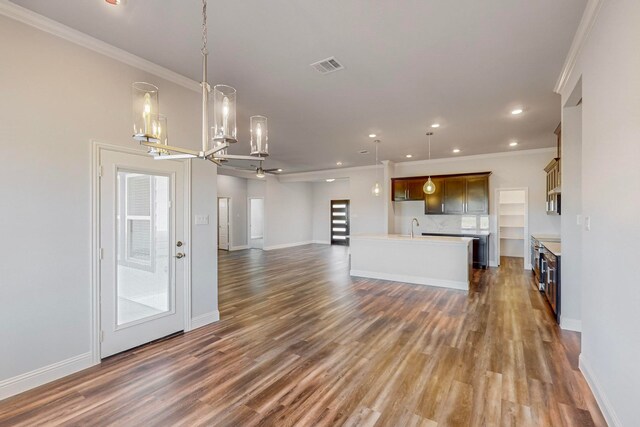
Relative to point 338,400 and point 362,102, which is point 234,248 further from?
point 338,400

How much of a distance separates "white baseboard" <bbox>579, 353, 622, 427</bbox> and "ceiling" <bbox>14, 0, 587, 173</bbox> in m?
2.86

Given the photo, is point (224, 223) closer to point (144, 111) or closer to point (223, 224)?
point (223, 224)

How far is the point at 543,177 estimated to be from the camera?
7.12 metres

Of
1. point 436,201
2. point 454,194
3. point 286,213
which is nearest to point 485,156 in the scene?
point 454,194

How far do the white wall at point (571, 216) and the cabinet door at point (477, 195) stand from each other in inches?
159

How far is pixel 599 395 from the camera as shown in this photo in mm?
2119

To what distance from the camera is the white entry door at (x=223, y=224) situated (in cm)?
1059

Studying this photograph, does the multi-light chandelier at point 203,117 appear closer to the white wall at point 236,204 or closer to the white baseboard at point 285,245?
the white wall at point 236,204

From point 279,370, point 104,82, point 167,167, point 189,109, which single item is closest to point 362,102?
point 189,109

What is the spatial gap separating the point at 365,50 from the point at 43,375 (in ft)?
13.2

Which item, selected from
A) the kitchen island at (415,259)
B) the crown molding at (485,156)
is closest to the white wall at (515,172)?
the crown molding at (485,156)

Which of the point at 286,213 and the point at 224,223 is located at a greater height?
the point at 286,213

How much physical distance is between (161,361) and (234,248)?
8.03m

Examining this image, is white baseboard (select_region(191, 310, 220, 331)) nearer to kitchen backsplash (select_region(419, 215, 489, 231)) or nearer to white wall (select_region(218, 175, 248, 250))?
kitchen backsplash (select_region(419, 215, 489, 231))
